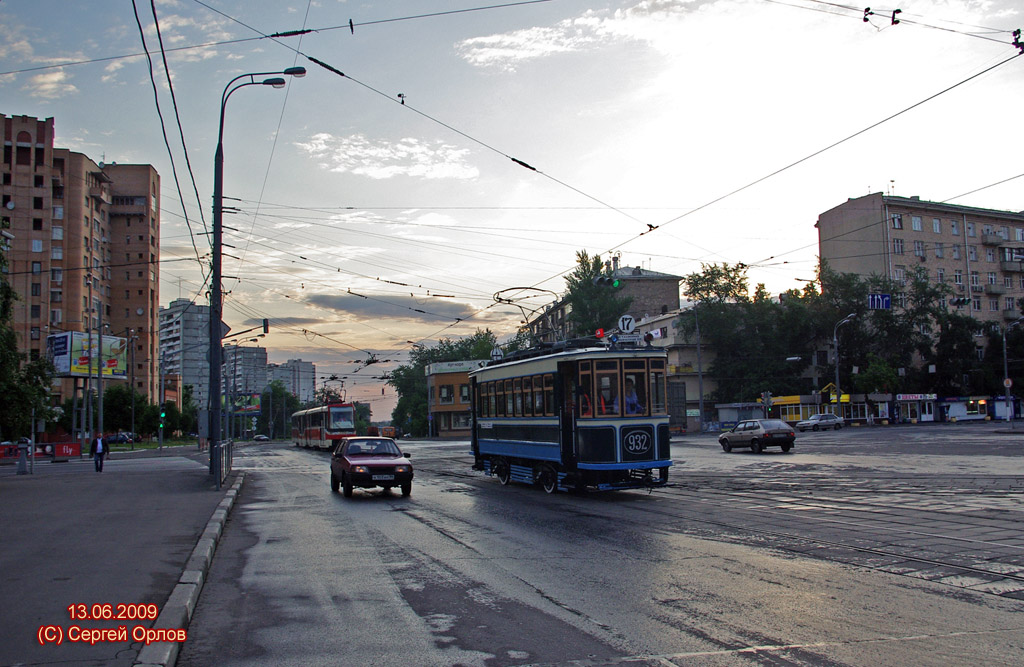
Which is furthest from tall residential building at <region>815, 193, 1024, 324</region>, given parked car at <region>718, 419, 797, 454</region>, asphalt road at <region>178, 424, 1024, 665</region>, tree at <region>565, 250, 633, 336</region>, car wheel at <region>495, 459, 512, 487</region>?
asphalt road at <region>178, 424, 1024, 665</region>

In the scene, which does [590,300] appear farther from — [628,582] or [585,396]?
[628,582]

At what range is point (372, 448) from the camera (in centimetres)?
1991

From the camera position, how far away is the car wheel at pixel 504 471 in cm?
2126

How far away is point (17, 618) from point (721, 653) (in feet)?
18.0

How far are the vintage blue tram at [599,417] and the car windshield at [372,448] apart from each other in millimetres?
3561

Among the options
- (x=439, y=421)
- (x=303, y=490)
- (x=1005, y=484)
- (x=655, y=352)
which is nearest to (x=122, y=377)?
(x=439, y=421)

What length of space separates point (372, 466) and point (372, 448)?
3.65 ft

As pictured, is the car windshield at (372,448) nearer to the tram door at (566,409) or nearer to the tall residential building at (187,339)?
the tram door at (566,409)

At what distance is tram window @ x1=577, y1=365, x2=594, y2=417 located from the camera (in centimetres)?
1702

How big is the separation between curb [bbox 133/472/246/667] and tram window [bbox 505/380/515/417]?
9.22 m

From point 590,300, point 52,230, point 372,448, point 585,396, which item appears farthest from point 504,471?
point 52,230

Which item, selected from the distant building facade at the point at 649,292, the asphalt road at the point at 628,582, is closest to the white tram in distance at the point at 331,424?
the asphalt road at the point at 628,582

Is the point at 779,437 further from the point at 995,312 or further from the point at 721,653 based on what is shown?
the point at 995,312

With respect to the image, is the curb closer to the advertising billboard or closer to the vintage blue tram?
the vintage blue tram
